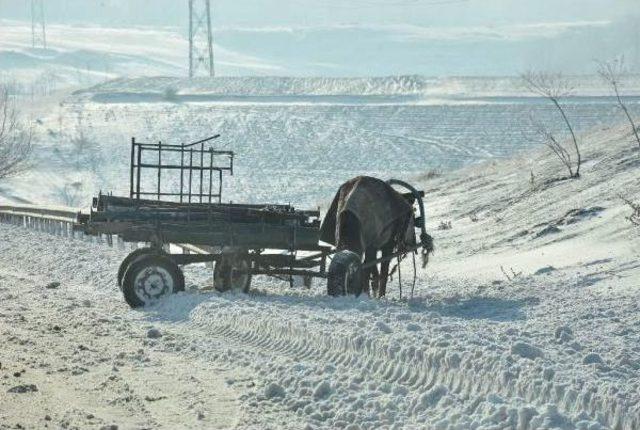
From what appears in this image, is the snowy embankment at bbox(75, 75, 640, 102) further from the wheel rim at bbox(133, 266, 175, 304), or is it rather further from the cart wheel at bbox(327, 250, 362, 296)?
the wheel rim at bbox(133, 266, 175, 304)

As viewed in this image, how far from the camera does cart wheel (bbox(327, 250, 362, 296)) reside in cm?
1744

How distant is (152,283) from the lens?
1750 centimetres

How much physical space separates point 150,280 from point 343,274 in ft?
7.93

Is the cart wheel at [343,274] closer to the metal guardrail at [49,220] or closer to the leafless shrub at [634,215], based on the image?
the leafless shrub at [634,215]

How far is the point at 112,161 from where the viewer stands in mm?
76688

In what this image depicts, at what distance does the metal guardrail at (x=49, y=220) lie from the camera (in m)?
31.0

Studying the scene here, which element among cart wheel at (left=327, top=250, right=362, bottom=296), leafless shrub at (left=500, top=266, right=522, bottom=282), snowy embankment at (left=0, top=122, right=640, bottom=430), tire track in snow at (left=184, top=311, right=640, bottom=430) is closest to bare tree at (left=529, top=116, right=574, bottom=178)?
snowy embankment at (left=0, top=122, right=640, bottom=430)

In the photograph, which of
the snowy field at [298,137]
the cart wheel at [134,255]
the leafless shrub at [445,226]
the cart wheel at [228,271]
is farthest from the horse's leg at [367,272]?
the snowy field at [298,137]

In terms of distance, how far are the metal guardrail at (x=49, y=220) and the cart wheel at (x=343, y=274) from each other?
10.8m

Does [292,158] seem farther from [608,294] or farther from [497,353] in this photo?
[497,353]

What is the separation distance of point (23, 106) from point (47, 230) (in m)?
73.9

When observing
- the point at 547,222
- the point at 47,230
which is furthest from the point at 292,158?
the point at 547,222

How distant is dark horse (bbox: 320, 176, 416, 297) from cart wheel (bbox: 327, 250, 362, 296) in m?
0.14

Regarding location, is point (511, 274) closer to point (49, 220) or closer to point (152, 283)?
point (152, 283)
